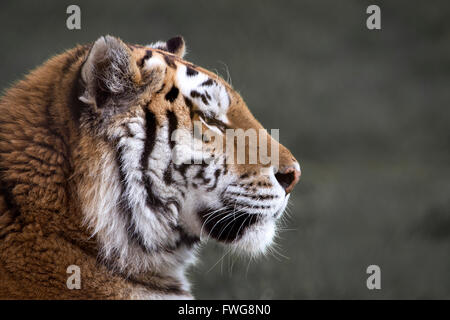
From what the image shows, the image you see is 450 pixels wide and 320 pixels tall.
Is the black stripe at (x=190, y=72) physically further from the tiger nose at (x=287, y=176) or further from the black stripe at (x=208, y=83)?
the tiger nose at (x=287, y=176)

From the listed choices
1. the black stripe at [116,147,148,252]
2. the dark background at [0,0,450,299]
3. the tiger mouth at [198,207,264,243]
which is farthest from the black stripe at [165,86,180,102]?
the dark background at [0,0,450,299]

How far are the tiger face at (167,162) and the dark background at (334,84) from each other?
84.6 inches

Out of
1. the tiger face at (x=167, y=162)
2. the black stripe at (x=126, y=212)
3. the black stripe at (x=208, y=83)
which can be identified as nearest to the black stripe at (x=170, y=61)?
the tiger face at (x=167, y=162)

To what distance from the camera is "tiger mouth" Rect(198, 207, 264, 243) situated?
1.85 metres

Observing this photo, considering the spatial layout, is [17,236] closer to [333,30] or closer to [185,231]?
[185,231]

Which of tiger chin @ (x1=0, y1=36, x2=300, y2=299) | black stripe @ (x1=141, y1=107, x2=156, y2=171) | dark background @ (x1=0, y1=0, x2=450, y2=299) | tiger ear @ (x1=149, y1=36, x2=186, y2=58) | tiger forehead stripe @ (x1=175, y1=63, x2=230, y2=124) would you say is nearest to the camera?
tiger chin @ (x1=0, y1=36, x2=300, y2=299)

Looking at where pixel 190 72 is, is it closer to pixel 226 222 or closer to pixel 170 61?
pixel 170 61

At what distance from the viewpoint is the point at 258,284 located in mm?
3293

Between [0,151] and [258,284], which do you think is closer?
[0,151]

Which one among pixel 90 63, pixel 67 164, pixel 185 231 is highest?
pixel 90 63

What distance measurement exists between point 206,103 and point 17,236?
72 centimetres

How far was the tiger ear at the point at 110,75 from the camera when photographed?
1630mm

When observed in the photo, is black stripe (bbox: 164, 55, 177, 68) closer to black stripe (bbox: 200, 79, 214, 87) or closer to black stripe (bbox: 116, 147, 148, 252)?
black stripe (bbox: 200, 79, 214, 87)
